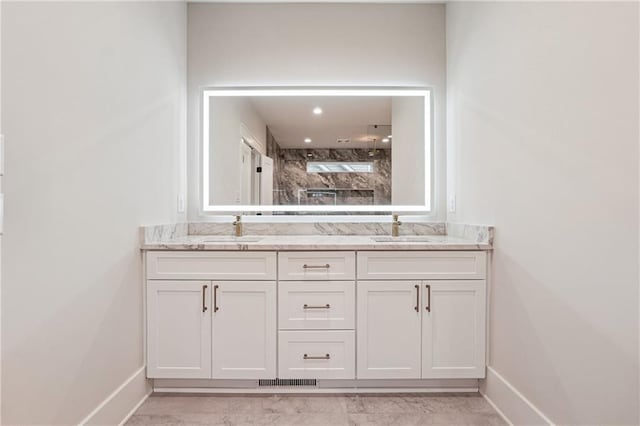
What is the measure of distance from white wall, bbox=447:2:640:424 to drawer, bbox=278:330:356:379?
777mm

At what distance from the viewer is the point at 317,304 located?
1.94 m

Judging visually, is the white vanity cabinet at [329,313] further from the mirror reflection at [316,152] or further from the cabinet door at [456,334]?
the mirror reflection at [316,152]

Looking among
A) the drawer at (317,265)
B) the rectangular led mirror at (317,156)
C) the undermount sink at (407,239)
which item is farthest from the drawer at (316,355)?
the rectangular led mirror at (317,156)

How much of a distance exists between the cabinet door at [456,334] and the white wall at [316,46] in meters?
1.25

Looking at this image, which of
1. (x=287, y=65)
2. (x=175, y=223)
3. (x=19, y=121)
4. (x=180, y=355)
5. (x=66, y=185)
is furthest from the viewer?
(x=287, y=65)

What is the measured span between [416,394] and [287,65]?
7.31 feet

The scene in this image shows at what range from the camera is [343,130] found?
2.58m

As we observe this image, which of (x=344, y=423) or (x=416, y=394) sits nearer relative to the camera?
(x=344, y=423)

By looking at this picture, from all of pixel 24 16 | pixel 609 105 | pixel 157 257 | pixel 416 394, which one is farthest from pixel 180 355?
pixel 609 105

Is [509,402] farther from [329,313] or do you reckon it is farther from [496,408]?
[329,313]

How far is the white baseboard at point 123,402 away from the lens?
1.55 m

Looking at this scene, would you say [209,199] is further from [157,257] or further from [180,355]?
[180,355]

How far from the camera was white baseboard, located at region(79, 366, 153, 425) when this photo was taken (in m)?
1.55

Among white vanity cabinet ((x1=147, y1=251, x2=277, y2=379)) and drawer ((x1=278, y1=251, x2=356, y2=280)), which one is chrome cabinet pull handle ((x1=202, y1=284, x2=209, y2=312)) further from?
drawer ((x1=278, y1=251, x2=356, y2=280))
